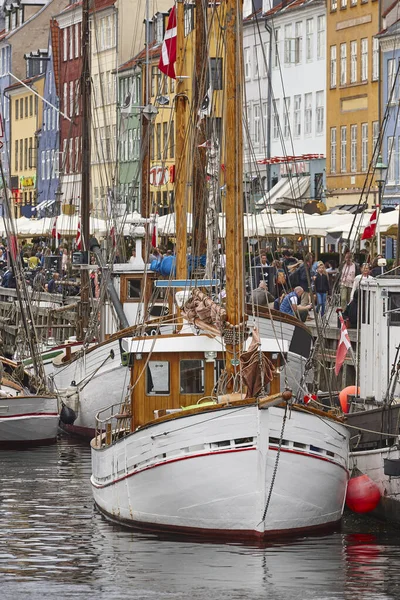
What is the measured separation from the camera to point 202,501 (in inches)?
882

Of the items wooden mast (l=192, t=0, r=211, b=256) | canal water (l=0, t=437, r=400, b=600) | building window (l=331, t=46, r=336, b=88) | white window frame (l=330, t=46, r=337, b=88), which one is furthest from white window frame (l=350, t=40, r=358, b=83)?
canal water (l=0, t=437, r=400, b=600)

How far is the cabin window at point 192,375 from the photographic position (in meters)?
24.9

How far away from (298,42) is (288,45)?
0.92 metres

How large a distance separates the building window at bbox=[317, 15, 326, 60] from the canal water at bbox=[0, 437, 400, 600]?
2244 inches

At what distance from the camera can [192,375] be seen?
2497cm

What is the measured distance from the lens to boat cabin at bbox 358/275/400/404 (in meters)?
25.6

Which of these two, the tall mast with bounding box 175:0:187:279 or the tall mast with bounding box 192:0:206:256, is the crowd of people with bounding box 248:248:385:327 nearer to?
the tall mast with bounding box 192:0:206:256

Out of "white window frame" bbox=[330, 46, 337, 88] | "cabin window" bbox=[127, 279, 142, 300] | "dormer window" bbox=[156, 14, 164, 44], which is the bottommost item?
"cabin window" bbox=[127, 279, 142, 300]

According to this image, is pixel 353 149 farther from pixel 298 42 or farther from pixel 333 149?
pixel 298 42

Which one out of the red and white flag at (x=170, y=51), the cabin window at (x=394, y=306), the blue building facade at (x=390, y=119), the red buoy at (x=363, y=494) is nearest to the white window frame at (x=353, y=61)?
the blue building facade at (x=390, y=119)

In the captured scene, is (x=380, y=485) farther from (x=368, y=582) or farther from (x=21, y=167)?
(x=21, y=167)

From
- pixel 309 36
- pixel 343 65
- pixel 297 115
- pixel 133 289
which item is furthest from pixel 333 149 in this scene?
pixel 133 289

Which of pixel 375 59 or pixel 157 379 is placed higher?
pixel 375 59

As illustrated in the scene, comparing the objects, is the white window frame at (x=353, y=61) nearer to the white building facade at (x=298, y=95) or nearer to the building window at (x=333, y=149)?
the building window at (x=333, y=149)
